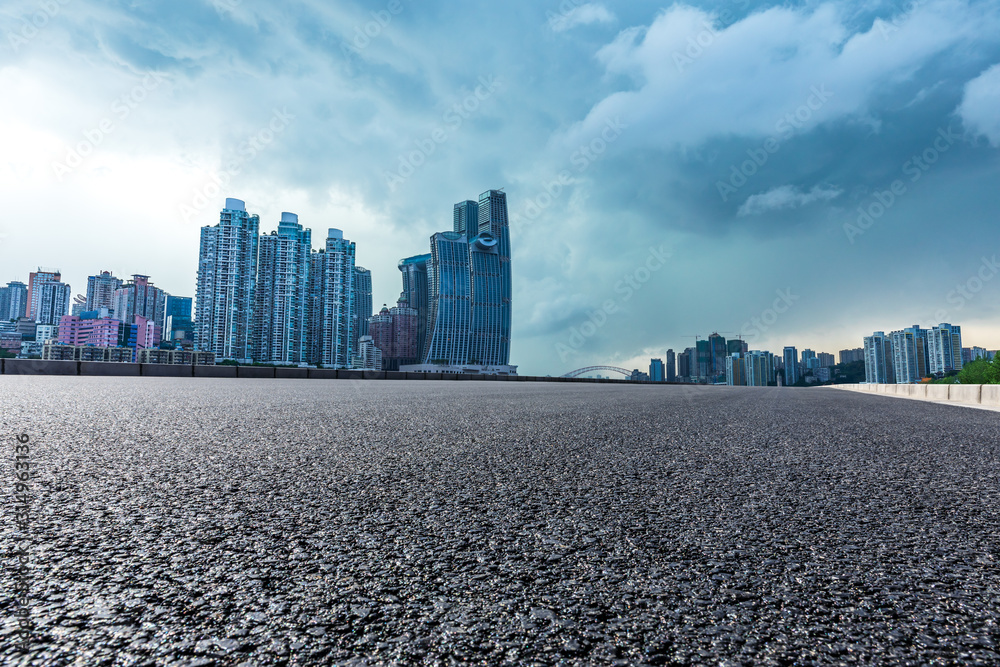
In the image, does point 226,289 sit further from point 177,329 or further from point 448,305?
point 448,305

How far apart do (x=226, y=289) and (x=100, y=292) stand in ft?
193

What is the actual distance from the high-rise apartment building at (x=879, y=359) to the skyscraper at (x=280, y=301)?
128m

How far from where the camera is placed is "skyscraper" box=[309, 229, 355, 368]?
479 feet

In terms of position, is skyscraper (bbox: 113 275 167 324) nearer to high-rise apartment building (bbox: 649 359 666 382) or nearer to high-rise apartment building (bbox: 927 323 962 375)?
high-rise apartment building (bbox: 649 359 666 382)

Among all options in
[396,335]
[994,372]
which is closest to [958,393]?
[994,372]

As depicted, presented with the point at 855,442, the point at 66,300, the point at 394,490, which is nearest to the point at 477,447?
the point at 394,490

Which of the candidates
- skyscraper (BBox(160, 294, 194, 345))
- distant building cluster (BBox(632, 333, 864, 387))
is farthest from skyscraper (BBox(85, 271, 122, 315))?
distant building cluster (BBox(632, 333, 864, 387))

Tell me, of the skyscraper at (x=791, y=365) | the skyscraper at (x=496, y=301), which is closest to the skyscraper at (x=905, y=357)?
the skyscraper at (x=791, y=365)

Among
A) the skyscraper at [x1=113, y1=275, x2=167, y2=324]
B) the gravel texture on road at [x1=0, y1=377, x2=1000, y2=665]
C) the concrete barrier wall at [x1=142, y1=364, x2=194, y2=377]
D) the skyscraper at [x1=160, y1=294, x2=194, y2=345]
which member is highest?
the skyscraper at [x1=113, y1=275, x2=167, y2=324]

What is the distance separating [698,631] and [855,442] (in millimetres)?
4178

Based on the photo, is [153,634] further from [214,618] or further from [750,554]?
[750,554]

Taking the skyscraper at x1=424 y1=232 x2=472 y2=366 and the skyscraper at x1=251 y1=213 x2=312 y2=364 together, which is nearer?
the skyscraper at x1=251 y1=213 x2=312 y2=364

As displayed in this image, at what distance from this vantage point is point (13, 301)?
17538cm

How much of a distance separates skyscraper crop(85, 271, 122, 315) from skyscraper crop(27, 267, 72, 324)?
17.4 feet
